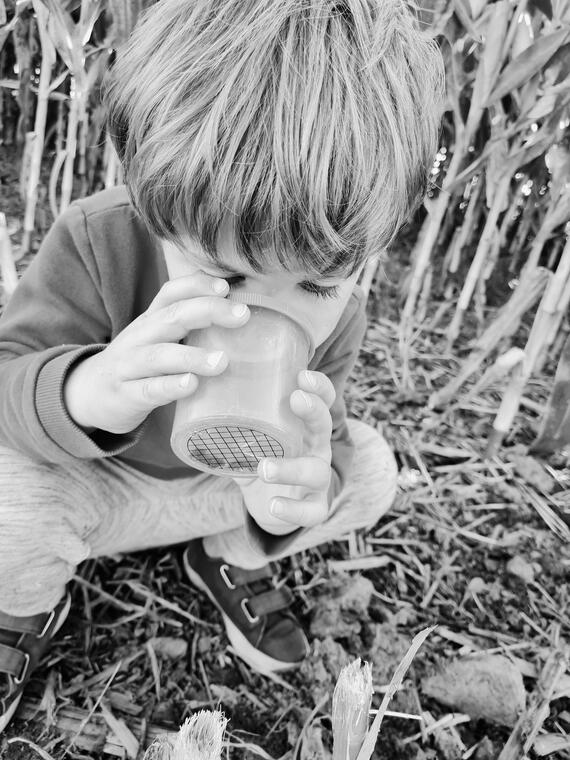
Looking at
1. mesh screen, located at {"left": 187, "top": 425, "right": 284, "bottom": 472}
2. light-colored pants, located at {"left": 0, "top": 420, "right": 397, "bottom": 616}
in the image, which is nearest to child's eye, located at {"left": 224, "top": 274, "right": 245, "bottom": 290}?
mesh screen, located at {"left": 187, "top": 425, "right": 284, "bottom": 472}

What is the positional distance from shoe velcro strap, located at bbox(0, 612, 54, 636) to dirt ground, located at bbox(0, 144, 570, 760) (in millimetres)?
59

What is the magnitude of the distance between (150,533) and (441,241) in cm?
134

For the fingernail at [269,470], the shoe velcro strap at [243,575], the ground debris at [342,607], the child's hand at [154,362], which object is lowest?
the ground debris at [342,607]

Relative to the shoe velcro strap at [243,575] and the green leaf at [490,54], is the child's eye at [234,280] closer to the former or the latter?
the shoe velcro strap at [243,575]

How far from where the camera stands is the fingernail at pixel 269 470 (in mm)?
548

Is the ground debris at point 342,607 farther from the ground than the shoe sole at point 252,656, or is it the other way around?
the ground debris at point 342,607

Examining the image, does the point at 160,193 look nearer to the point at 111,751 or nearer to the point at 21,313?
the point at 21,313

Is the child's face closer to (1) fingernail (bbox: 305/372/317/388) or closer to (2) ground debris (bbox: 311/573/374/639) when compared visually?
(1) fingernail (bbox: 305/372/317/388)

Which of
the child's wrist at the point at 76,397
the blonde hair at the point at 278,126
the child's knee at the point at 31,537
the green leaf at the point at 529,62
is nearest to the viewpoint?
the blonde hair at the point at 278,126

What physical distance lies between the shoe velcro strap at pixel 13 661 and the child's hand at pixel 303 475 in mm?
329

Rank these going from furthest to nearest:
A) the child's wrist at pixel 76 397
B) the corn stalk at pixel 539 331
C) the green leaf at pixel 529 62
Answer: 1. the corn stalk at pixel 539 331
2. the green leaf at pixel 529 62
3. the child's wrist at pixel 76 397

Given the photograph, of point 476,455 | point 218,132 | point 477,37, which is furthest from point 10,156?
point 218,132

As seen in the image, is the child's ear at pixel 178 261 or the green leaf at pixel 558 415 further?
the green leaf at pixel 558 415

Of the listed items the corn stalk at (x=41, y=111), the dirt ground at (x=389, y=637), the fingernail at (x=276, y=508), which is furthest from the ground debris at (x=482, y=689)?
the corn stalk at (x=41, y=111)
